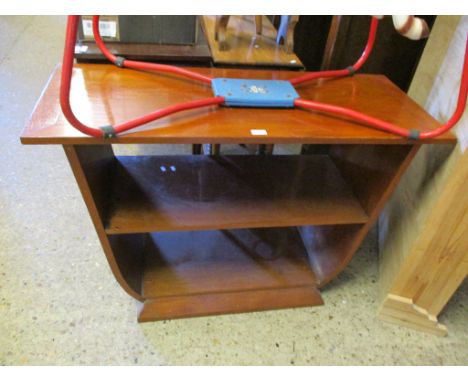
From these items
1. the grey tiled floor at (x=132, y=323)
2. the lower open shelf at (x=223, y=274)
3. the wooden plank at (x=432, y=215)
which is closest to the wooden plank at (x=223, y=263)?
the lower open shelf at (x=223, y=274)

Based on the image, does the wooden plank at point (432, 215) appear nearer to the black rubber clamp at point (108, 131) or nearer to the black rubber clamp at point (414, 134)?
the black rubber clamp at point (414, 134)

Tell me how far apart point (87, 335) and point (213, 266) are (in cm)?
45

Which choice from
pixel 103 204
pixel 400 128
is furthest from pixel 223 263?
pixel 400 128

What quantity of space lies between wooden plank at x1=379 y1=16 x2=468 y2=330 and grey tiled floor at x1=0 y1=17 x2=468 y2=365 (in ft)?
0.32

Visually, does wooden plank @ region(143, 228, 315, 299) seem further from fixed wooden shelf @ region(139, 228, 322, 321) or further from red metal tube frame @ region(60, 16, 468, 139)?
red metal tube frame @ region(60, 16, 468, 139)

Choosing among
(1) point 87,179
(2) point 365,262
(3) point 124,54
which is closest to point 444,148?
(2) point 365,262

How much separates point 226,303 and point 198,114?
2.26 feet

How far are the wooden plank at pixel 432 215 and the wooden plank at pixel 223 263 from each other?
1.00ft

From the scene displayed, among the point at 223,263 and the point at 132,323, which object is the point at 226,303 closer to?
the point at 223,263

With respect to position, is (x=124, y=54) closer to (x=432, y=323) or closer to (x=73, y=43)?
(x=73, y=43)

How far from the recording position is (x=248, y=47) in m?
1.35

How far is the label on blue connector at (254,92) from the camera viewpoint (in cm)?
82

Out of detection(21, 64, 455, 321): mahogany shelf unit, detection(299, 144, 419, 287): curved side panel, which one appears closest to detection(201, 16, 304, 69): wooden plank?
detection(21, 64, 455, 321): mahogany shelf unit

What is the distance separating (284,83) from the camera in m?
0.91
